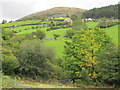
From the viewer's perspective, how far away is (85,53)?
99.4 feet

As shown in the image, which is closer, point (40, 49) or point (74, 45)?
point (74, 45)

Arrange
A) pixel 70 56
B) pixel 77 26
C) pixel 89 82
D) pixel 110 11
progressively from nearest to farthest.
→ pixel 89 82, pixel 70 56, pixel 77 26, pixel 110 11

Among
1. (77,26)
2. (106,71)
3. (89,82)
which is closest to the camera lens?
(106,71)

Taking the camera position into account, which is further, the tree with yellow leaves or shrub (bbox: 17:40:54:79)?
shrub (bbox: 17:40:54:79)

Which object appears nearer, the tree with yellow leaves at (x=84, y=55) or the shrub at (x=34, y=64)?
the tree with yellow leaves at (x=84, y=55)

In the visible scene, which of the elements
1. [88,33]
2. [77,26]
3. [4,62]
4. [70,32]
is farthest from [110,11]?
[4,62]

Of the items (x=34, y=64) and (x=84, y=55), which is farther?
(x=34, y=64)

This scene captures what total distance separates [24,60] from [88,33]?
41.9 feet

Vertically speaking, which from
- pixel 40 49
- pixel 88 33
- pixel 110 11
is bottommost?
pixel 40 49

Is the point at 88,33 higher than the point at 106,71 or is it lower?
higher

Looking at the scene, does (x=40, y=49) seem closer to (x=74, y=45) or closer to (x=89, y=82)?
(x=74, y=45)

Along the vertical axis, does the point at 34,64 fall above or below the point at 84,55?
below

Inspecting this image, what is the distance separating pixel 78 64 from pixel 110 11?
5276 inches

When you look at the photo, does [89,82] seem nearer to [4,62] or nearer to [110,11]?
[4,62]
